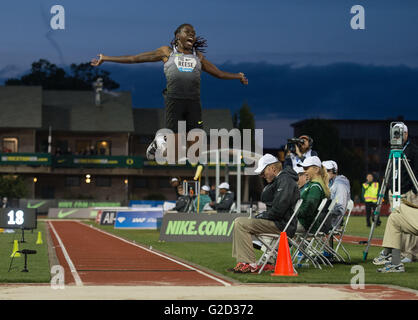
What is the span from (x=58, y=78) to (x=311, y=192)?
3671 inches

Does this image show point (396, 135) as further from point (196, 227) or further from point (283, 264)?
point (196, 227)

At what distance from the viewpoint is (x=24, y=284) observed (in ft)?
33.8

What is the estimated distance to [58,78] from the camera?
336 ft

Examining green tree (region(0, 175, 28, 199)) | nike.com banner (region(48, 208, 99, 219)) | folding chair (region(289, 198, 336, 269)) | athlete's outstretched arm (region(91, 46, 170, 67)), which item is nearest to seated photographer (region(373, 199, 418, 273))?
folding chair (region(289, 198, 336, 269))

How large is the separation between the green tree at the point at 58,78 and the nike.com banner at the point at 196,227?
7893 cm

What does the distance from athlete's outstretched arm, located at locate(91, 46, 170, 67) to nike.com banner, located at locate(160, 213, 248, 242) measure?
11984 millimetres

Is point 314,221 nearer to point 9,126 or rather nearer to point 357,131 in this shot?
point 9,126

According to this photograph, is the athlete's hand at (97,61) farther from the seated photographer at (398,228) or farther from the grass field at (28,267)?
the seated photographer at (398,228)

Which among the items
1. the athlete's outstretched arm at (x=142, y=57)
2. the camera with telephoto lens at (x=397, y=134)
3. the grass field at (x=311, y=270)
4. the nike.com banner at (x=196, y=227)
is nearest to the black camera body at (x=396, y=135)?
the camera with telephoto lens at (x=397, y=134)

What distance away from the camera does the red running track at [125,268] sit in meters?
10.8

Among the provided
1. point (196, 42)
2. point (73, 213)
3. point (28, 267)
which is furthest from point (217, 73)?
point (73, 213)

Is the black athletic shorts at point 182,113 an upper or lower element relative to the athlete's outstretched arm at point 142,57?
lower
